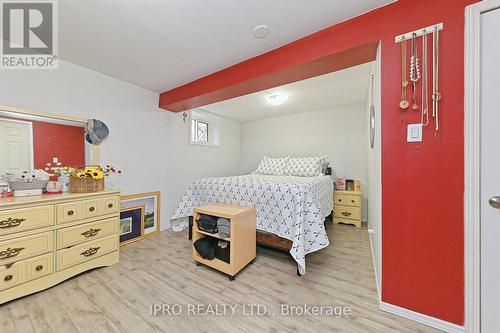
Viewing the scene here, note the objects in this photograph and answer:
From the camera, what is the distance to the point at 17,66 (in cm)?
184

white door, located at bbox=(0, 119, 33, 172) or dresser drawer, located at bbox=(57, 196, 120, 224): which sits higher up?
white door, located at bbox=(0, 119, 33, 172)

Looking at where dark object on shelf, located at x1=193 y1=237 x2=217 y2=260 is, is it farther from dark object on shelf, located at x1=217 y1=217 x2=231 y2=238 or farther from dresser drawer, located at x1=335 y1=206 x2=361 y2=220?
dresser drawer, located at x1=335 y1=206 x2=361 y2=220

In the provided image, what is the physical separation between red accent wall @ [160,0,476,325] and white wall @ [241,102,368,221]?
232cm

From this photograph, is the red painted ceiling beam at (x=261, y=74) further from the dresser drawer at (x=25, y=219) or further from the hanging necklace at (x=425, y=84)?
the dresser drawer at (x=25, y=219)

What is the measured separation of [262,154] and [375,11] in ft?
11.7

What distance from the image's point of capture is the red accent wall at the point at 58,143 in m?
1.93

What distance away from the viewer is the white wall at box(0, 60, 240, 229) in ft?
6.38

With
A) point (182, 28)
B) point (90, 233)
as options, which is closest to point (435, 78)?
point (182, 28)

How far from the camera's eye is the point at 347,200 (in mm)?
3371

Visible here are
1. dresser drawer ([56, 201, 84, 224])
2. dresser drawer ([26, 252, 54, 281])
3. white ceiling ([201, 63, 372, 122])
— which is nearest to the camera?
dresser drawer ([26, 252, 54, 281])

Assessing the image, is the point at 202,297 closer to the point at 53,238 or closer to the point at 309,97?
the point at 53,238
